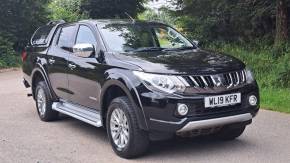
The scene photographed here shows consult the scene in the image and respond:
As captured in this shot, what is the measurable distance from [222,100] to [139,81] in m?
1.02

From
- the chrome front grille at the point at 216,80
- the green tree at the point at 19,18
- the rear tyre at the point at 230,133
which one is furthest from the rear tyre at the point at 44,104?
the green tree at the point at 19,18

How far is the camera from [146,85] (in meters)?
6.14

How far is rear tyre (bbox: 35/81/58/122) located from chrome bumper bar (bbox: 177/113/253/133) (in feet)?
11.7

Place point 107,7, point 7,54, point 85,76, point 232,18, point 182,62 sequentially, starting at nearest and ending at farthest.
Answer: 1. point 182,62
2. point 85,76
3. point 232,18
4. point 7,54
5. point 107,7

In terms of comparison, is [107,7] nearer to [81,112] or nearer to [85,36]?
[85,36]

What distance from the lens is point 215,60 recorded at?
6.73 meters

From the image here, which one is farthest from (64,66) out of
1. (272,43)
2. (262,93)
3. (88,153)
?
(272,43)

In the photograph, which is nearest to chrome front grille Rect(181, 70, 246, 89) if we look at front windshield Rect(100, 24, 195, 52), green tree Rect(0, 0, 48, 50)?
front windshield Rect(100, 24, 195, 52)

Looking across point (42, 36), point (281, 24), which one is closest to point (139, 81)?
point (42, 36)

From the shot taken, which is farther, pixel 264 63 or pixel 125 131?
pixel 264 63

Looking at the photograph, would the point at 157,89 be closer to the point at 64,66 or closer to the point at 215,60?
the point at 215,60

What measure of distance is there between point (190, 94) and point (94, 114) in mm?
1840

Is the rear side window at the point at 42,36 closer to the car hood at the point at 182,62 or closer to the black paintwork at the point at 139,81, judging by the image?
the black paintwork at the point at 139,81

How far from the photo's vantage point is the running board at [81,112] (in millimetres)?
7241
